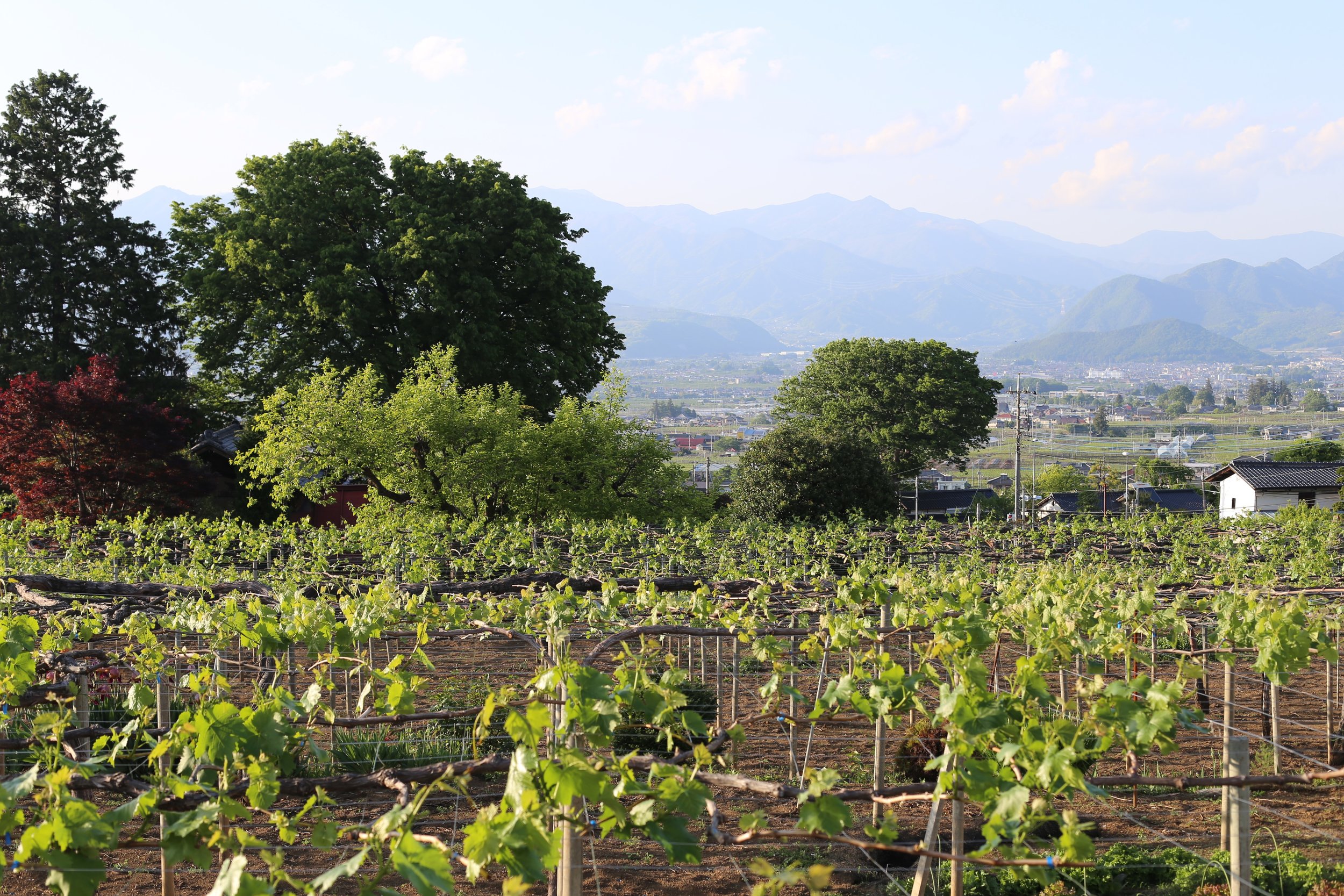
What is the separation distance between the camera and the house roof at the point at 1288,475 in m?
42.7

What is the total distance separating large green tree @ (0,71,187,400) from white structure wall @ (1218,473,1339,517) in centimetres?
3942

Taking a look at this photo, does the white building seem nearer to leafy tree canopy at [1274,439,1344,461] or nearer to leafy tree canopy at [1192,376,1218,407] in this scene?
leafy tree canopy at [1274,439,1344,461]

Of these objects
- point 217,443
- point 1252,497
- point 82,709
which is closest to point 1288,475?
point 1252,497

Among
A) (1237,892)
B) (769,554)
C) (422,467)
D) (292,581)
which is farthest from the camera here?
(422,467)

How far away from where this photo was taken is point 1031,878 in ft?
16.5

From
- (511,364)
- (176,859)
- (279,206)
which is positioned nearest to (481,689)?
(176,859)

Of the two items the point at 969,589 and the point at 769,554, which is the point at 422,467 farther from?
the point at 969,589

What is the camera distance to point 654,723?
3594mm

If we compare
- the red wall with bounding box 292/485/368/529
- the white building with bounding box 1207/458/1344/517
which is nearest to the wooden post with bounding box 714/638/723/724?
the red wall with bounding box 292/485/368/529

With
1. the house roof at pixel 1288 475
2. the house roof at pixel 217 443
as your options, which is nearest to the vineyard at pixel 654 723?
the house roof at pixel 217 443

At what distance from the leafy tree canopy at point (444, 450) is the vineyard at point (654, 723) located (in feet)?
12.3

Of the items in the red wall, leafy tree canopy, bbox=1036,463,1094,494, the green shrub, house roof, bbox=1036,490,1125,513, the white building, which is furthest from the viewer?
leafy tree canopy, bbox=1036,463,1094,494

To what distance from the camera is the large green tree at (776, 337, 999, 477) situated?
41.4m

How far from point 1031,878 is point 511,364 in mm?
19389
